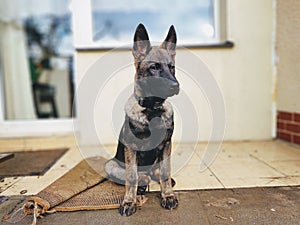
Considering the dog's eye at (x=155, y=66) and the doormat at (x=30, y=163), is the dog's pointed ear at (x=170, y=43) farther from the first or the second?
the doormat at (x=30, y=163)

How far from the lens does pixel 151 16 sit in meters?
4.68

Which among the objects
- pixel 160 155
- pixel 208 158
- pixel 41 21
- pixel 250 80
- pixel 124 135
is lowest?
pixel 208 158

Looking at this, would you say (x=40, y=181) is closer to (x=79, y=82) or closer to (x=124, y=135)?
(x=124, y=135)

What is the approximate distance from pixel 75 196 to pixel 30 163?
87 centimetres

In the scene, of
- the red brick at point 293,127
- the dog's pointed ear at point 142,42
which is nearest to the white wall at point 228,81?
the red brick at point 293,127

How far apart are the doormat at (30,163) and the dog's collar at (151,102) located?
1032mm

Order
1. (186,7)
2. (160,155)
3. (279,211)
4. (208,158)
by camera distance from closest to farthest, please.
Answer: (279,211) < (160,155) < (208,158) < (186,7)

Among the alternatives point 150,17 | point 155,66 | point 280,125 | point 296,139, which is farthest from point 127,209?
point 150,17

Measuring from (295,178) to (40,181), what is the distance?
5.04ft

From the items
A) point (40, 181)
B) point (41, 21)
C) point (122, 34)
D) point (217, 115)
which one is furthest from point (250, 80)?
point (41, 21)

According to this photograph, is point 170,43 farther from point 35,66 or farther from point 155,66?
point 35,66

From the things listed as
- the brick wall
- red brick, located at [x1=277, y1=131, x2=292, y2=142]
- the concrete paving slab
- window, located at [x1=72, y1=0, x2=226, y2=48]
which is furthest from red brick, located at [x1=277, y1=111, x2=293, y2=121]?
window, located at [x1=72, y1=0, x2=226, y2=48]

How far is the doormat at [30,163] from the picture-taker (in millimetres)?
2006

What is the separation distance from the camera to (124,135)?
4.67 feet
